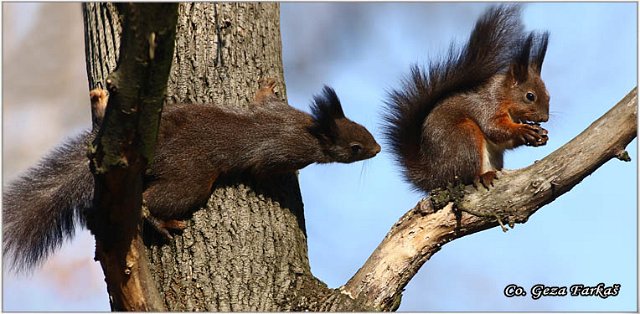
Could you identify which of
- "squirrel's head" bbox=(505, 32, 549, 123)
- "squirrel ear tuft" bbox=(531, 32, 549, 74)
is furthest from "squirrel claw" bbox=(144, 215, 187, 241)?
"squirrel ear tuft" bbox=(531, 32, 549, 74)

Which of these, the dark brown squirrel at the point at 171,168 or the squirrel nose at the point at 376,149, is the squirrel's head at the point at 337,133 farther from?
the dark brown squirrel at the point at 171,168

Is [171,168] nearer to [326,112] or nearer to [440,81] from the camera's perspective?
[326,112]

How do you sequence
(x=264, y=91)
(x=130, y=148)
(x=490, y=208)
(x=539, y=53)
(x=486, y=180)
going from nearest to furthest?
1. (x=130, y=148)
2. (x=490, y=208)
3. (x=486, y=180)
4. (x=264, y=91)
5. (x=539, y=53)

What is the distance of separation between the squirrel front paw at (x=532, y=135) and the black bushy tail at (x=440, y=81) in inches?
12.6

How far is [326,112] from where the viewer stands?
10.5 feet

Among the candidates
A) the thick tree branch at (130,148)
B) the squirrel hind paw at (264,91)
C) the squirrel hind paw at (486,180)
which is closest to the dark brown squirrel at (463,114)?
the squirrel hind paw at (486,180)

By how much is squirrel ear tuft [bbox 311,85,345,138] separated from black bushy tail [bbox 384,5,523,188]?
333 mm

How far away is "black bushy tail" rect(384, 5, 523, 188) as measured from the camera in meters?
3.38

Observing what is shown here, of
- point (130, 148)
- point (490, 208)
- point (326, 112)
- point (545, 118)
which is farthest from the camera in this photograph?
point (545, 118)

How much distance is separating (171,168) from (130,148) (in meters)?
0.73

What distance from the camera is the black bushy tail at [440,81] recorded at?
133 inches

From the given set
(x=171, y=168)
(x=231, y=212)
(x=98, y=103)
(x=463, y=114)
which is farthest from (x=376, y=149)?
(x=98, y=103)

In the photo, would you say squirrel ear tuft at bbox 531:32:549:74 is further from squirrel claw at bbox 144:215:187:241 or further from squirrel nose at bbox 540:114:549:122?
squirrel claw at bbox 144:215:187:241

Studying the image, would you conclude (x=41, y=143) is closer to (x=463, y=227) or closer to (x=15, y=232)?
(x=15, y=232)
